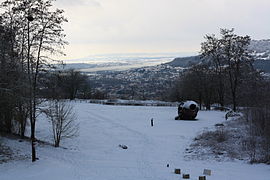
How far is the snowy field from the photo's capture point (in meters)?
12.2

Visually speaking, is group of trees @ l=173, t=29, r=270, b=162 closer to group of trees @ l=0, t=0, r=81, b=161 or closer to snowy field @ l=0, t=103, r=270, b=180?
snowy field @ l=0, t=103, r=270, b=180

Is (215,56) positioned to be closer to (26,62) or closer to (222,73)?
(222,73)

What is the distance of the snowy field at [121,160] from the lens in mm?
12242

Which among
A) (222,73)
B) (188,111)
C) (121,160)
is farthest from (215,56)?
(121,160)

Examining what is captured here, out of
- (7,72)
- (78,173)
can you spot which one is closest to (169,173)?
(78,173)

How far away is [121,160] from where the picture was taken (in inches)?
605

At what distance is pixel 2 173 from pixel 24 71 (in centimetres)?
502

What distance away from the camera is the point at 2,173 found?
490 inches

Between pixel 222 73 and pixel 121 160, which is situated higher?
pixel 222 73

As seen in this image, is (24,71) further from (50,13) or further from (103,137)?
(103,137)

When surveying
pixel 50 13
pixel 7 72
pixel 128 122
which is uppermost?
pixel 50 13

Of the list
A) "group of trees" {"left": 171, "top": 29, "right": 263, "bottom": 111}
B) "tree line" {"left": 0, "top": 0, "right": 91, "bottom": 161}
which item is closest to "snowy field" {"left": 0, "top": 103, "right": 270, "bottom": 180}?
"tree line" {"left": 0, "top": 0, "right": 91, "bottom": 161}

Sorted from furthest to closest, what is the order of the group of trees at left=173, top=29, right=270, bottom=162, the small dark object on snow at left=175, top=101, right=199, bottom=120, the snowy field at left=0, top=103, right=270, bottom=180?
1. the group of trees at left=173, top=29, right=270, bottom=162
2. the small dark object on snow at left=175, top=101, right=199, bottom=120
3. the snowy field at left=0, top=103, right=270, bottom=180

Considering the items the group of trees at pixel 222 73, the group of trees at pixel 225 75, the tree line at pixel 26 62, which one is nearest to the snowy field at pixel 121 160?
the tree line at pixel 26 62
